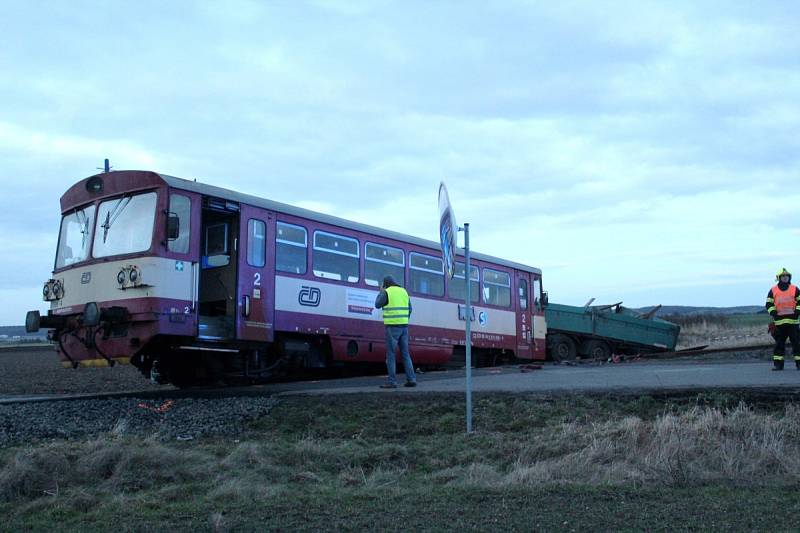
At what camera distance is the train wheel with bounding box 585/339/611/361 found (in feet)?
84.0

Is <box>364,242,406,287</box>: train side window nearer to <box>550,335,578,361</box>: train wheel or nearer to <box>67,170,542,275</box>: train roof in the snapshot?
<box>67,170,542,275</box>: train roof

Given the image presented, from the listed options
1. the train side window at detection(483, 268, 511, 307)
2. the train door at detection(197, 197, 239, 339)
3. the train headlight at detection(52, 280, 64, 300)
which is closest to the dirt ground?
the train headlight at detection(52, 280, 64, 300)

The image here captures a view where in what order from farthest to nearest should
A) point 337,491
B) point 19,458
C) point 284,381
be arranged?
point 284,381 < point 19,458 < point 337,491

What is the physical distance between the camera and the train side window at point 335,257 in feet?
50.3

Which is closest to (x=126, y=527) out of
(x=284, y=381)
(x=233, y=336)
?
(x=233, y=336)

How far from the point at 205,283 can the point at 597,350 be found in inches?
606

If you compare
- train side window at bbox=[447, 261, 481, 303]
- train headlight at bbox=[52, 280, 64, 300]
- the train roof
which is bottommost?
train headlight at bbox=[52, 280, 64, 300]

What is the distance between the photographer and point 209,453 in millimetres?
7672

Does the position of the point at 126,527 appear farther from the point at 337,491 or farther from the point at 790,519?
the point at 790,519

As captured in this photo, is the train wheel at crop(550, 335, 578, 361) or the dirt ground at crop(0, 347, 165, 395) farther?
the train wheel at crop(550, 335, 578, 361)

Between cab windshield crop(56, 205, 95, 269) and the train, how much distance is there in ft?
0.08

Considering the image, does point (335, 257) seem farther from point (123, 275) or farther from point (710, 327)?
point (710, 327)

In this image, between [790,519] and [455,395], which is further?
[455,395]

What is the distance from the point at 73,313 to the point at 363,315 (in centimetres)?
543
